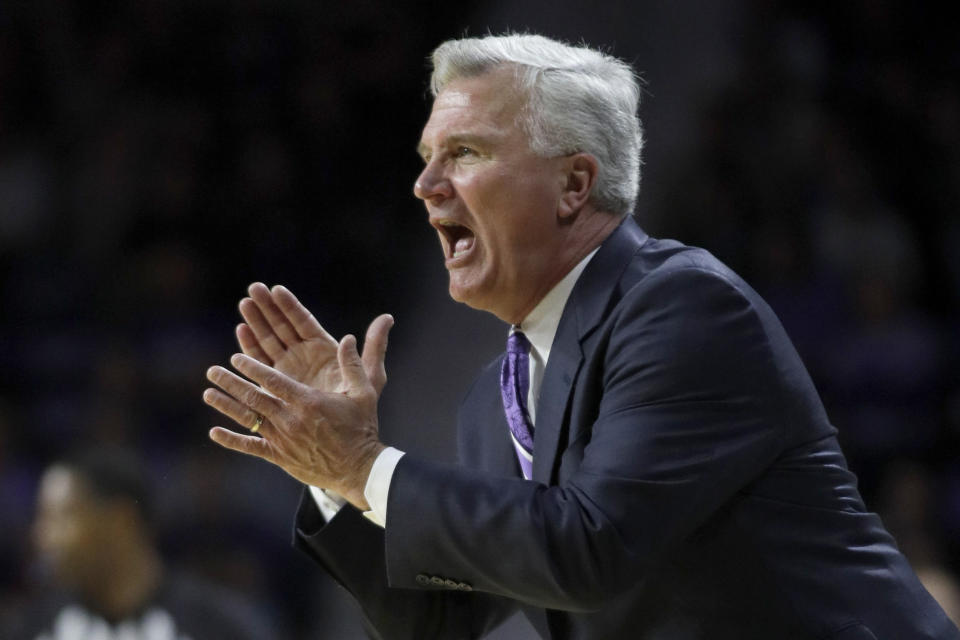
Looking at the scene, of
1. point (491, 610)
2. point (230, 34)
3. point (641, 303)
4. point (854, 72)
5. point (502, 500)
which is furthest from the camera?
point (230, 34)

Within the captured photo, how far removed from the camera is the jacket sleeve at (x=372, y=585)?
2096 mm

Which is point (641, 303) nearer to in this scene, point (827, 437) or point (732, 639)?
point (827, 437)

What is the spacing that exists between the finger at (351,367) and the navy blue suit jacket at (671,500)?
0.15 metres

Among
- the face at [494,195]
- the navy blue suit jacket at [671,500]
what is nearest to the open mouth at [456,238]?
the face at [494,195]

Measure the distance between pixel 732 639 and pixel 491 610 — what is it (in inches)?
21.2

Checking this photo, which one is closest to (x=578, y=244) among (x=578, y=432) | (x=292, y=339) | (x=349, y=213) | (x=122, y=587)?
(x=578, y=432)

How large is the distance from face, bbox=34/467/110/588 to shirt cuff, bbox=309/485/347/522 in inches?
73.2

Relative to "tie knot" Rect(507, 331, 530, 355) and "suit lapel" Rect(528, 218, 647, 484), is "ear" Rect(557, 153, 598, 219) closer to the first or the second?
"suit lapel" Rect(528, 218, 647, 484)

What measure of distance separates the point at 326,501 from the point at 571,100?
2.51 feet

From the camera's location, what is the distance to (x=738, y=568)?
5.91 ft

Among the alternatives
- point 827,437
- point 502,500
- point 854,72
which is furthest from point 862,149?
point 502,500

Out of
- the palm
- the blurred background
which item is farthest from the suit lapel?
the blurred background

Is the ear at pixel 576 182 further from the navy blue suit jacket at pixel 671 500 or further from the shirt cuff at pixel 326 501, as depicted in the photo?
the shirt cuff at pixel 326 501

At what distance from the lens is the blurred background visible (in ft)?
16.4
